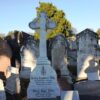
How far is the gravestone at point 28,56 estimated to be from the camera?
1427 centimetres

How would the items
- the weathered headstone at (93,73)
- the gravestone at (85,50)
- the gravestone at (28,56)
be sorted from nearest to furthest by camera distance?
1. the weathered headstone at (93,73)
2. the gravestone at (28,56)
3. the gravestone at (85,50)

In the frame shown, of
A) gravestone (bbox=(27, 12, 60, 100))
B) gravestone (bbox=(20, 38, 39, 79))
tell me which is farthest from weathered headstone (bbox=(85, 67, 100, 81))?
gravestone (bbox=(27, 12, 60, 100))

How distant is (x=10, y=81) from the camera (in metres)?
11.8

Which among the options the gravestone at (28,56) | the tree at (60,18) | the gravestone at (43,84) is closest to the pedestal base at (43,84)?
the gravestone at (43,84)

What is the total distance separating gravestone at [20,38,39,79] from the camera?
562 inches

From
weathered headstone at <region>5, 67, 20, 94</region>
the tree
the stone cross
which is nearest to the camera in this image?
the stone cross

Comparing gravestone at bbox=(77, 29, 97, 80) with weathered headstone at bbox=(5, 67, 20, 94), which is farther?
gravestone at bbox=(77, 29, 97, 80)

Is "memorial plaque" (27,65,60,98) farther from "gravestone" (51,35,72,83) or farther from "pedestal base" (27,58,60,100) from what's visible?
"gravestone" (51,35,72,83)

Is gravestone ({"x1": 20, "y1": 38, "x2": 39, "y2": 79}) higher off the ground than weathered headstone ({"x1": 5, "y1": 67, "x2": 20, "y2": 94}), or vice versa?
gravestone ({"x1": 20, "y1": 38, "x2": 39, "y2": 79})

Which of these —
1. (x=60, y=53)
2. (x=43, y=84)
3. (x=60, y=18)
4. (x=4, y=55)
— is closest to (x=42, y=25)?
(x=43, y=84)

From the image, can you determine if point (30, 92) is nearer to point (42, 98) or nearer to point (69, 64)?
point (42, 98)

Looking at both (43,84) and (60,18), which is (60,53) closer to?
(43,84)

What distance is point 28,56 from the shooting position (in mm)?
14422

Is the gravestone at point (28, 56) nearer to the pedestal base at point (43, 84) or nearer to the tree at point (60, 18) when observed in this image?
the pedestal base at point (43, 84)
